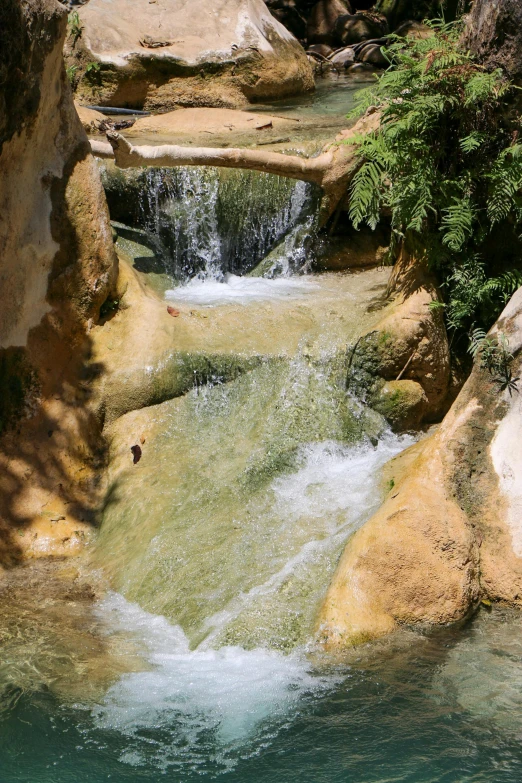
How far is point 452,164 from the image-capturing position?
7180 millimetres

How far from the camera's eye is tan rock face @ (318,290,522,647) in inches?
221

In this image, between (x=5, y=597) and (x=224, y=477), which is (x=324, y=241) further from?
(x=5, y=597)

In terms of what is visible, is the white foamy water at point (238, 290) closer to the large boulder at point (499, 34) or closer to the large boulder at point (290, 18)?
the large boulder at point (499, 34)

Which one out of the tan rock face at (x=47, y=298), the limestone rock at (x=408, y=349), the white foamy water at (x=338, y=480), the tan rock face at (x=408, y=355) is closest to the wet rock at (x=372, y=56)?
the tan rock face at (x=47, y=298)

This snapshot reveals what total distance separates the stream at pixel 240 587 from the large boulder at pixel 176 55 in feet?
12.8

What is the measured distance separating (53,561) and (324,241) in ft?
13.8

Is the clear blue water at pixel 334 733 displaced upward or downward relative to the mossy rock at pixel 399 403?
downward

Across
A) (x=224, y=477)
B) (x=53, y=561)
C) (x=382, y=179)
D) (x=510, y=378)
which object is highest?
(x=382, y=179)

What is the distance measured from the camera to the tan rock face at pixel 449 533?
5602 millimetres

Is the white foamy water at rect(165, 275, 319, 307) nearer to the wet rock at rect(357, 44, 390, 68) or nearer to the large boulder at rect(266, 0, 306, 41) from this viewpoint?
the wet rock at rect(357, 44, 390, 68)

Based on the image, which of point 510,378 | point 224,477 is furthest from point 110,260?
point 510,378

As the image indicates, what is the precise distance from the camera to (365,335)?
24.6 ft

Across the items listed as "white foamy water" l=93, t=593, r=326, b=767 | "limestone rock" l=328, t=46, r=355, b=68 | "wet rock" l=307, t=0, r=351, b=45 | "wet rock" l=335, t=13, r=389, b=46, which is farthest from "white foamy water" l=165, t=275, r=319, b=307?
"wet rock" l=307, t=0, r=351, b=45

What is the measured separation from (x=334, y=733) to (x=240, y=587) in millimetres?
1454
